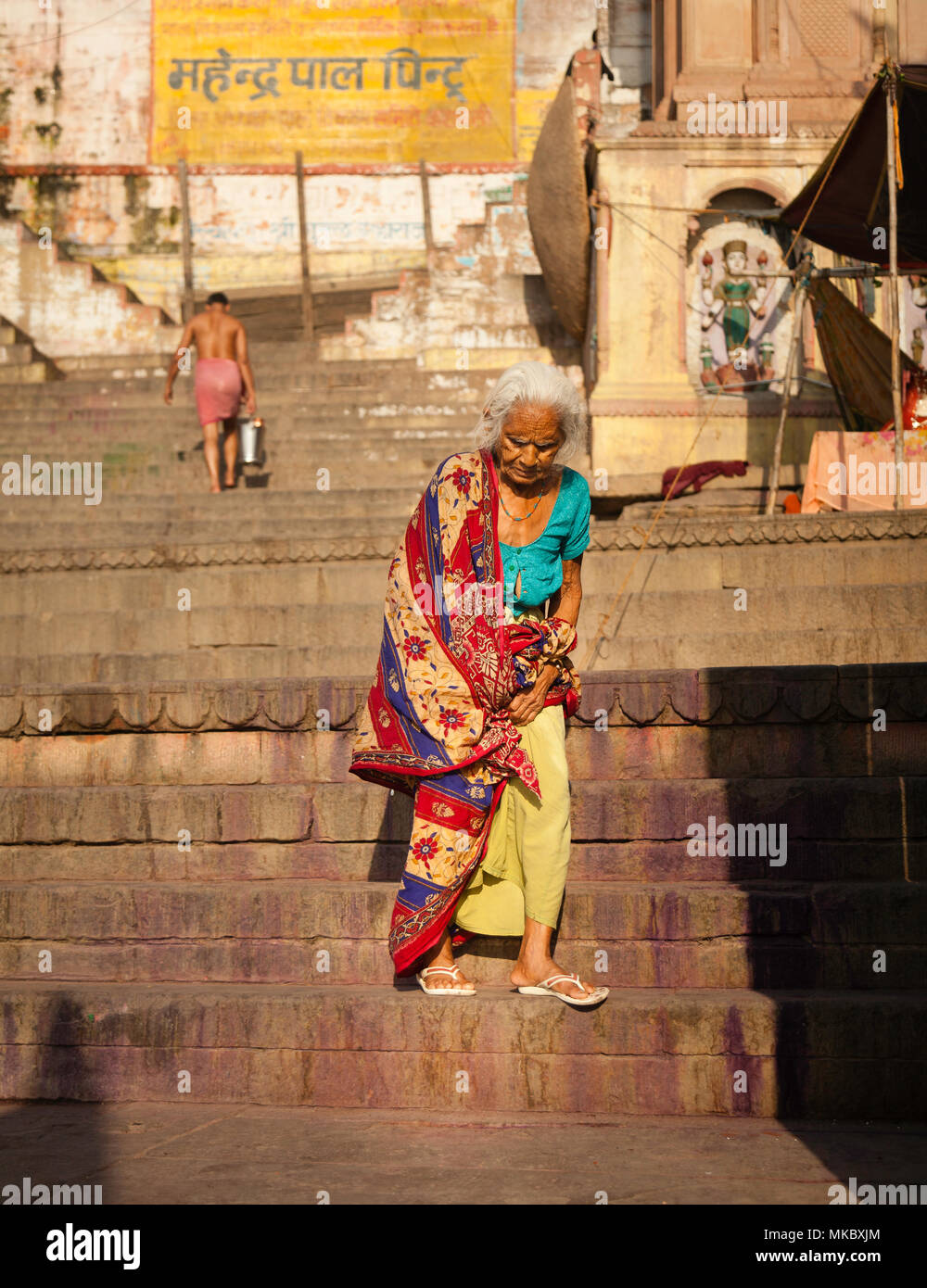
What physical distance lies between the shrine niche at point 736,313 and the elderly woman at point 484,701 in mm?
7114

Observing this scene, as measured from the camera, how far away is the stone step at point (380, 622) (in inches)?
256

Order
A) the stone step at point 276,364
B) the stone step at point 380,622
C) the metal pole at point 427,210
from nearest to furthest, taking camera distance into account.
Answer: the stone step at point 380,622, the stone step at point 276,364, the metal pole at point 427,210

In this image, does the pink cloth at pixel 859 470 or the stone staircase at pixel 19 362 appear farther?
the stone staircase at pixel 19 362

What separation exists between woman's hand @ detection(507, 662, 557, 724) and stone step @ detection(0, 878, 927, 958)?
2.11 feet

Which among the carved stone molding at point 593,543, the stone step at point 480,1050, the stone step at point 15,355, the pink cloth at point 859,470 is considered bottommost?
the stone step at point 480,1050

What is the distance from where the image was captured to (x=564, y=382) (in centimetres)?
416

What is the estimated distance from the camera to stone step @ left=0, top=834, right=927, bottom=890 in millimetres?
4539

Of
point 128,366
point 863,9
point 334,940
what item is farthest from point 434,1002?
point 128,366

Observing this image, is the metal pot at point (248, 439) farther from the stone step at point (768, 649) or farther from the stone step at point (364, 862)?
the stone step at point (364, 862)

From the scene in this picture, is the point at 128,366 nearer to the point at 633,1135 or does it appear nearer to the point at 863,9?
the point at 863,9

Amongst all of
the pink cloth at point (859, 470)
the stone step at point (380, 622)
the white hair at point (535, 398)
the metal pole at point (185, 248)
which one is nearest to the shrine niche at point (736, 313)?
the pink cloth at point (859, 470)

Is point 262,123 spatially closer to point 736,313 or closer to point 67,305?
point 67,305

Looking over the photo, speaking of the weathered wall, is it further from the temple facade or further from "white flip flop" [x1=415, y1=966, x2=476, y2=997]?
"white flip flop" [x1=415, y1=966, x2=476, y2=997]

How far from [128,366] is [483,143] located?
673 cm
